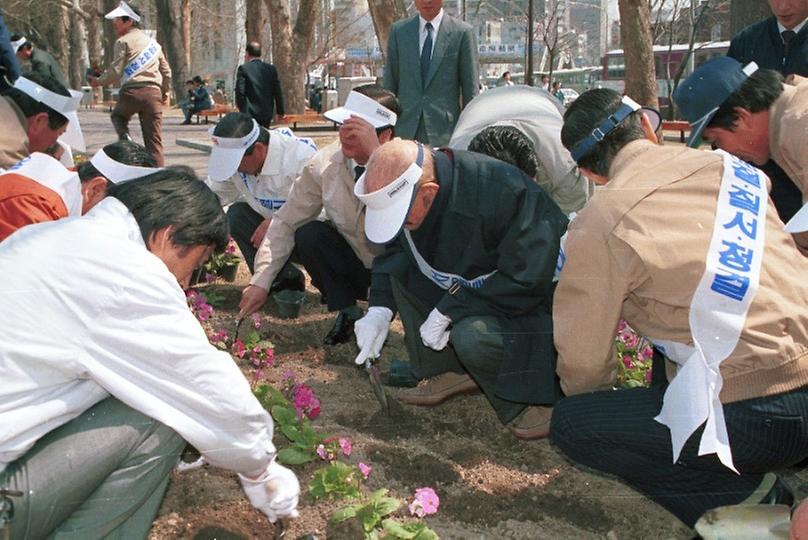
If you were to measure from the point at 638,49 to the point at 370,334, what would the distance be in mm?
6359

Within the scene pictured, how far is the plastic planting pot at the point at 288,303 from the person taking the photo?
4398mm

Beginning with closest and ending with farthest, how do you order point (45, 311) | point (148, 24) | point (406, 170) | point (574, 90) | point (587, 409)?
1. point (45, 311)
2. point (587, 409)
3. point (406, 170)
4. point (574, 90)
5. point (148, 24)

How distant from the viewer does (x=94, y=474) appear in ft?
6.29

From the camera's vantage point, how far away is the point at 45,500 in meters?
1.84

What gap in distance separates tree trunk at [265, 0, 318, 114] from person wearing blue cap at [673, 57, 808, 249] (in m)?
13.7

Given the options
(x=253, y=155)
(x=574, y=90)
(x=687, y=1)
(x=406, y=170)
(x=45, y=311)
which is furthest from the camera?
(x=574, y=90)

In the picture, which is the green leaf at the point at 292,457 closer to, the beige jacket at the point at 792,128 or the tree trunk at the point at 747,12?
the beige jacket at the point at 792,128

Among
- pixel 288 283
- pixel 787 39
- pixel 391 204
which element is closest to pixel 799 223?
pixel 391 204

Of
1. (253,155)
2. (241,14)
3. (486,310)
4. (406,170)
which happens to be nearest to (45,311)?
(406,170)

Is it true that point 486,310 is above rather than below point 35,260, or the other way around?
below

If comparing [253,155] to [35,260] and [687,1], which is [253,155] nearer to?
[35,260]

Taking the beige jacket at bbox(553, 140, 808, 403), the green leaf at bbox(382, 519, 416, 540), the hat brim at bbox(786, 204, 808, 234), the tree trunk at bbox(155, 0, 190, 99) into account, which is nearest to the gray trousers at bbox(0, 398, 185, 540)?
the green leaf at bbox(382, 519, 416, 540)

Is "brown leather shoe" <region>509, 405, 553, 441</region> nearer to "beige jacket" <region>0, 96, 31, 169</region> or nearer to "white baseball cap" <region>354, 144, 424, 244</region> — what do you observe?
"white baseball cap" <region>354, 144, 424, 244</region>

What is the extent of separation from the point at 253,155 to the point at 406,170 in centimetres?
168
